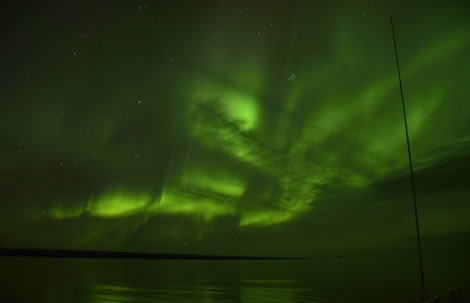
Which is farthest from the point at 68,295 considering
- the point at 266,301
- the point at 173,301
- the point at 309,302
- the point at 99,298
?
the point at 309,302

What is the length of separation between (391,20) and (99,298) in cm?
1938

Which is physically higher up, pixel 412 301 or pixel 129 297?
pixel 412 301

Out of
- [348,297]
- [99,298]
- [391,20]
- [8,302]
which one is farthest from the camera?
[348,297]

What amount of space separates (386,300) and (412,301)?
1489 mm

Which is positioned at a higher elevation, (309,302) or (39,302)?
(309,302)

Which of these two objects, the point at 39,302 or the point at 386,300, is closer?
the point at 39,302

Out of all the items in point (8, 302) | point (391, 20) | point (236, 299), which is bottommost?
point (8, 302)

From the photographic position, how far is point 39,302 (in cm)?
1742

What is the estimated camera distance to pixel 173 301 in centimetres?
1975

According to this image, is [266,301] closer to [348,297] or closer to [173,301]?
[173,301]

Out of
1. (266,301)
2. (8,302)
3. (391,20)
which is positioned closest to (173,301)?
(266,301)

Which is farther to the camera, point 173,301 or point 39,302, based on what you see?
point 173,301

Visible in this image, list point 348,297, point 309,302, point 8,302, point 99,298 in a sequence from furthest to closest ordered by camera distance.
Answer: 1. point 348,297
2. point 309,302
3. point 99,298
4. point 8,302

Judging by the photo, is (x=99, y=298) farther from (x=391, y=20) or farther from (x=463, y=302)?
(x=391, y=20)
